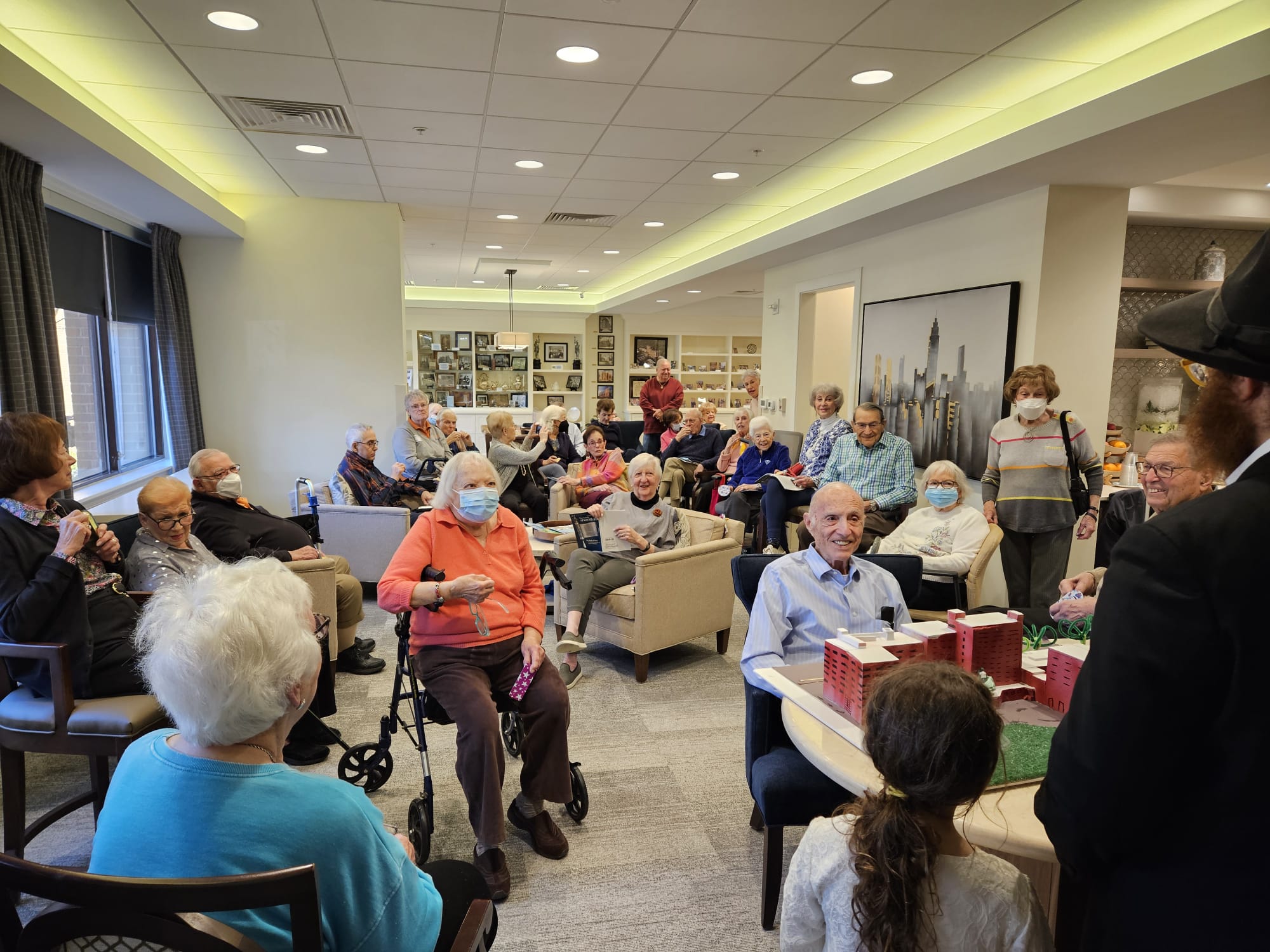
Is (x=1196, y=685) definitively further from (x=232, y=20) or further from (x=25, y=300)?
(x=25, y=300)

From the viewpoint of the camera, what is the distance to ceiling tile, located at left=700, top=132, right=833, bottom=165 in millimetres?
4777

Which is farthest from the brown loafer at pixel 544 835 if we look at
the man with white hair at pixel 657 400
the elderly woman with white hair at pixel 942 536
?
the man with white hair at pixel 657 400

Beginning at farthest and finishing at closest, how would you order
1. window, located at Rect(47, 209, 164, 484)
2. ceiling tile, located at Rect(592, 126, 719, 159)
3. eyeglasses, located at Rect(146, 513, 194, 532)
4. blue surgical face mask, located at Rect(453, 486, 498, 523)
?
window, located at Rect(47, 209, 164, 484), ceiling tile, located at Rect(592, 126, 719, 159), eyeglasses, located at Rect(146, 513, 194, 532), blue surgical face mask, located at Rect(453, 486, 498, 523)

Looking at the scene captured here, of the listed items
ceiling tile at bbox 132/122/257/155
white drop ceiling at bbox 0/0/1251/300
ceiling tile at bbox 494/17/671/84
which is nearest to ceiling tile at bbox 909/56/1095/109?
white drop ceiling at bbox 0/0/1251/300

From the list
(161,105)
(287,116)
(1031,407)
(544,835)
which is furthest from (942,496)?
(161,105)

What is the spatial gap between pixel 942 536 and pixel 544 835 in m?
2.51

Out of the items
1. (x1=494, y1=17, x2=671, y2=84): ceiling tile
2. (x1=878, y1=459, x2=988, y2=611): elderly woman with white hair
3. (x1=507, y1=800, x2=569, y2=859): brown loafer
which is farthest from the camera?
(x1=878, y1=459, x2=988, y2=611): elderly woman with white hair

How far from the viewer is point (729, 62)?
11.7ft

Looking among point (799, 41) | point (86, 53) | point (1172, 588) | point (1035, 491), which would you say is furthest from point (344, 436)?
point (1172, 588)

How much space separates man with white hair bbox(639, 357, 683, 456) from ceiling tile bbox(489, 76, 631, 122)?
4.80 meters

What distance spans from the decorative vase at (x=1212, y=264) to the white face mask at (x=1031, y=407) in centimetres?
256

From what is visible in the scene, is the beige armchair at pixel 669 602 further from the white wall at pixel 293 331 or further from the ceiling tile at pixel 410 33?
the white wall at pixel 293 331

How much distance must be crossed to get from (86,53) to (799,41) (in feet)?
11.2

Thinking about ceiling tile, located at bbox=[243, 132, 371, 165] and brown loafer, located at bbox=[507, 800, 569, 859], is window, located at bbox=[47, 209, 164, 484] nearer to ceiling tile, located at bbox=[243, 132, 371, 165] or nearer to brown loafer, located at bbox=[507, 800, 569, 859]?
ceiling tile, located at bbox=[243, 132, 371, 165]
